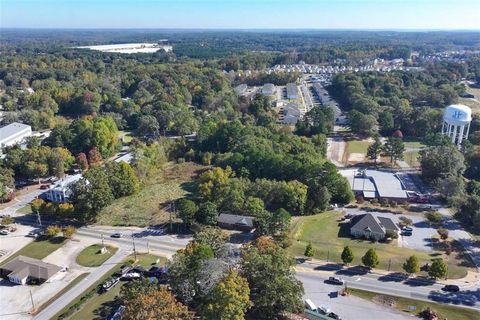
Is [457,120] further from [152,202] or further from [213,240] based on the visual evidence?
[213,240]

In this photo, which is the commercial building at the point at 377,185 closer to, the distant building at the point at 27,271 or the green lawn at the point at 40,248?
the green lawn at the point at 40,248

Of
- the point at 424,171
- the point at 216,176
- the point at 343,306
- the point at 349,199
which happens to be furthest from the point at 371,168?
the point at 343,306

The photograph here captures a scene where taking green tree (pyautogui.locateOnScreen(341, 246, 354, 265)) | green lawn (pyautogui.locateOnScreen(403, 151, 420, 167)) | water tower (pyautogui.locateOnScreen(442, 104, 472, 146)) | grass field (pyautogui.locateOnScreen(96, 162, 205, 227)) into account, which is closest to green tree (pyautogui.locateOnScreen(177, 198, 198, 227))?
grass field (pyautogui.locateOnScreen(96, 162, 205, 227))

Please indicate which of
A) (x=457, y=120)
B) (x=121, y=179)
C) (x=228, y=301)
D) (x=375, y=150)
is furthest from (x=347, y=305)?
(x=457, y=120)

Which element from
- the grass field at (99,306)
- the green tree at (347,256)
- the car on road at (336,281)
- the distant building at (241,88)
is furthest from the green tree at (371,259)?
the distant building at (241,88)

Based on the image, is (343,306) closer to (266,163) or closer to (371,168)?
(266,163)
